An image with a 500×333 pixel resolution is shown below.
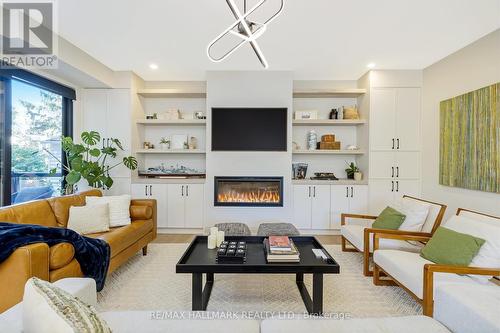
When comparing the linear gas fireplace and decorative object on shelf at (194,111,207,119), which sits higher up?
decorative object on shelf at (194,111,207,119)

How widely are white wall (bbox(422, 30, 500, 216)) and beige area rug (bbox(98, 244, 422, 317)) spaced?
169cm

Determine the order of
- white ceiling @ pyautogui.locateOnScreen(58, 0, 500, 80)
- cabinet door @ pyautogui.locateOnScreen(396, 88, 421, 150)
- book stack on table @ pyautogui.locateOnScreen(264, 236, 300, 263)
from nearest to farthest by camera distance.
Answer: book stack on table @ pyautogui.locateOnScreen(264, 236, 300, 263), white ceiling @ pyautogui.locateOnScreen(58, 0, 500, 80), cabinet door @ pyautogui.locateOnScreen(396, 88, 421, 150)

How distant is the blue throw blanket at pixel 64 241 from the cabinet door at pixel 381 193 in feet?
12.7

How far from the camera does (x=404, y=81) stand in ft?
13.8

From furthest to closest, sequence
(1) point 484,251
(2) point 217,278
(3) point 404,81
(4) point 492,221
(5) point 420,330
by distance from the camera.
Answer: (3) point 404,81 → (2) point 217,278 → (4) point 492,221 → (1) point 484,251 → (5) point 420,330

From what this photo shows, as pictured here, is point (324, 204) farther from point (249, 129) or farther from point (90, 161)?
point (90, 161)

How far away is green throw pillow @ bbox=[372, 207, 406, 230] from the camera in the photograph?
294 centimetres

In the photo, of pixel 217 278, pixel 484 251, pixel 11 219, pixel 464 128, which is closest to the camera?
pixel 484 251

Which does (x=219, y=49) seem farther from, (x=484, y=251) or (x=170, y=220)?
(x=484, y=251)

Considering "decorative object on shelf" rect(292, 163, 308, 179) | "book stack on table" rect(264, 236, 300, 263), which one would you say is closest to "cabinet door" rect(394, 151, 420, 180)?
"decorative object on shelf" rect(292, 163, 308, 179)

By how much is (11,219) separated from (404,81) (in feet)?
17.4

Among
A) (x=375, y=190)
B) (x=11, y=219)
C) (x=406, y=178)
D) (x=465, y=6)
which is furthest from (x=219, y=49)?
(x=406, y=178)

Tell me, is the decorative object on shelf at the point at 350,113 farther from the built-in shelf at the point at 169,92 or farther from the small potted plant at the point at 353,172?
the built-in shelf at the point at 169,92

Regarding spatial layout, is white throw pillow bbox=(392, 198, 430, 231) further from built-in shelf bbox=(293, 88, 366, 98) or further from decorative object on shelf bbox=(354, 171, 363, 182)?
built-in shelf bbox=(293, 88, 366, 98)
